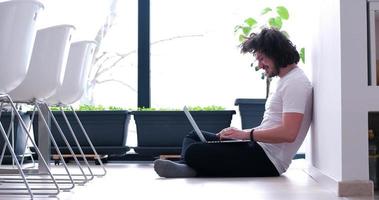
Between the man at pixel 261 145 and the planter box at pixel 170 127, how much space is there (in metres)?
1.24

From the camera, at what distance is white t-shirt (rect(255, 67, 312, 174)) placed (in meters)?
3.07

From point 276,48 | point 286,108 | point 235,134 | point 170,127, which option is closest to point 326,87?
point 286,108

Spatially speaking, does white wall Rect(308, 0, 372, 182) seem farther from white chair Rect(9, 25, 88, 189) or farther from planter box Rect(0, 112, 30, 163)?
planter box Rect(0, 112, 30, 163)

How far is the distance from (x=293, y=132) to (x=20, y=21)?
1453 millimetres

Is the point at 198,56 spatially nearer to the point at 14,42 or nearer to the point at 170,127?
the point at 170,127

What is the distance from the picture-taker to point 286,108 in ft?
9.98

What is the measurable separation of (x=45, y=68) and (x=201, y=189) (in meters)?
0.96

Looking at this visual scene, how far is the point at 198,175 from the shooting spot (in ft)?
11.2

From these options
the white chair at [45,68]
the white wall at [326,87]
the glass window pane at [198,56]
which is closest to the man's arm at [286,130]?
the white wall at [326,87]

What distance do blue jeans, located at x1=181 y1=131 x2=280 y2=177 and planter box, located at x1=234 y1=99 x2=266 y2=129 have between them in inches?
48.1

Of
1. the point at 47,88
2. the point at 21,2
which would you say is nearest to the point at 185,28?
the point at 47,88

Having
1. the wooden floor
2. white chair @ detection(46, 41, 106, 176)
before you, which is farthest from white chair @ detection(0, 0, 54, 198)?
white chair @ detection(46, 41, 106, 176)

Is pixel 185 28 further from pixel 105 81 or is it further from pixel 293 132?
pixel 293 132

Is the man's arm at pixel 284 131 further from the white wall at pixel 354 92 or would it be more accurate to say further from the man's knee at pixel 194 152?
the white wall at pixel 354 92
